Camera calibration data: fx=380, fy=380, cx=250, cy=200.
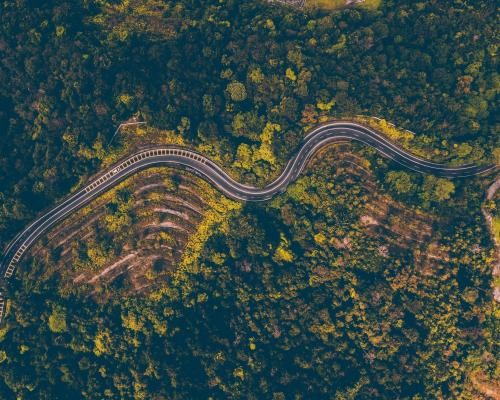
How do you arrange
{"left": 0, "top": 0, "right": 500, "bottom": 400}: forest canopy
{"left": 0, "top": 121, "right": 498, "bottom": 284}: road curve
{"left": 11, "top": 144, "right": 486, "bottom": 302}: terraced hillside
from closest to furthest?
1. {"left": 0, "top": 0, "right": 500, "bottom": 400}: forest canopy
2. {"left": 11, "top": 144, "right": 486, "bottom": 302}: terraced hillside
3. {"left": 0, "top": 121, "right": 498, "bottom": 284}: road curve

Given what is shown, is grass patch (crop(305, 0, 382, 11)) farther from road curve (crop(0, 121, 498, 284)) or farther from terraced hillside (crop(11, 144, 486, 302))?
terraced hillside (crop(11, 144, 486, 302))

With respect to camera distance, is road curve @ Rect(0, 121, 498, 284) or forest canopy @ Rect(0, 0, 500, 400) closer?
forest canopy @ Rect(0, 0, 500, 400)

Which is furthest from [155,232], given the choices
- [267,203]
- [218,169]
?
[267,203]

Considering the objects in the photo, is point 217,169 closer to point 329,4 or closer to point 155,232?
point 155,232

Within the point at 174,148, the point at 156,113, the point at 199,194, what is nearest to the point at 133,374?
the point at 199,194

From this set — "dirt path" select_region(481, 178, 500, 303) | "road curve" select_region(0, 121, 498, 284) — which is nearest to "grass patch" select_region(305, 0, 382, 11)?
"road curve" select_region(0, 121, 498, 284)

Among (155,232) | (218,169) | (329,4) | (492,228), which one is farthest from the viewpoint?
(329,4)

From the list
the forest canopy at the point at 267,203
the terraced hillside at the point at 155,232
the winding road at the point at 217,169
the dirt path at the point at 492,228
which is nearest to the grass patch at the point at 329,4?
the forest canopy at the point at 267,203

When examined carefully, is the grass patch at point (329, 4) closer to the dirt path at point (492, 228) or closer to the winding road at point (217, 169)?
the winding road at point (217, 169)
